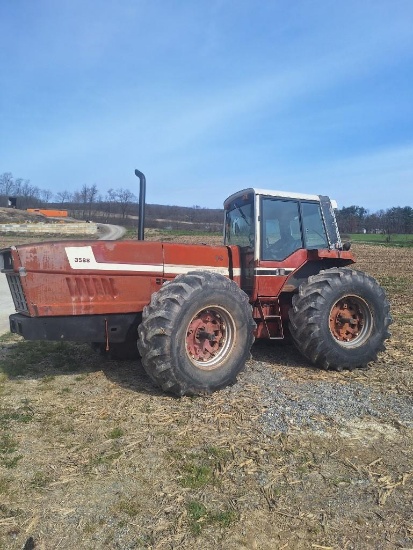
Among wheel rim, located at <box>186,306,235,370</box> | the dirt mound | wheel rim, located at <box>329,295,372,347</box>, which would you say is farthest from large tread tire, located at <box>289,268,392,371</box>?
the dirt mound

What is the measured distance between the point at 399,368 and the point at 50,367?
15.0 feet

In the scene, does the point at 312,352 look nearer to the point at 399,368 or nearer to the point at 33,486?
the point at 399,368

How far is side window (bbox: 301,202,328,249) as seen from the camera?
255 inches

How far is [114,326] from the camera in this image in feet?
17.6

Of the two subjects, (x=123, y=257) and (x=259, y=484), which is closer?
(x=259, y=484)

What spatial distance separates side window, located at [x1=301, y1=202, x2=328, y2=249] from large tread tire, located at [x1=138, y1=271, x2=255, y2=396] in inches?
65.1

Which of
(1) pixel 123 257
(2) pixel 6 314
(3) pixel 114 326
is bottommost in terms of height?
(2) pixel 6 314

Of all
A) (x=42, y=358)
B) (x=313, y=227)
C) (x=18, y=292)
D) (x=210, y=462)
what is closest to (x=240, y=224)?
(x=313, y=227)

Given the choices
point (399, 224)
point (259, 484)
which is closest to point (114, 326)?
point (259, 484)

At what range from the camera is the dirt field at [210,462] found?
2867mm

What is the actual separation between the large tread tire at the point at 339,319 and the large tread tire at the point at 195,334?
78 cm

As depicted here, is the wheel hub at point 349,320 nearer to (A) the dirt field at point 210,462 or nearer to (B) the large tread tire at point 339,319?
(B) the large tread tire at point 339,319

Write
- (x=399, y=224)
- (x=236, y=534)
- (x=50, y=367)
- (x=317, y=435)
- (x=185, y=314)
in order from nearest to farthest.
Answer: (x=236, y=534), (x=317, y=435), (x=185, y=314), (x=50, y=367), (x=399, y=224)

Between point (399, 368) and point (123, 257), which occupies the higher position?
point (123, 257)
